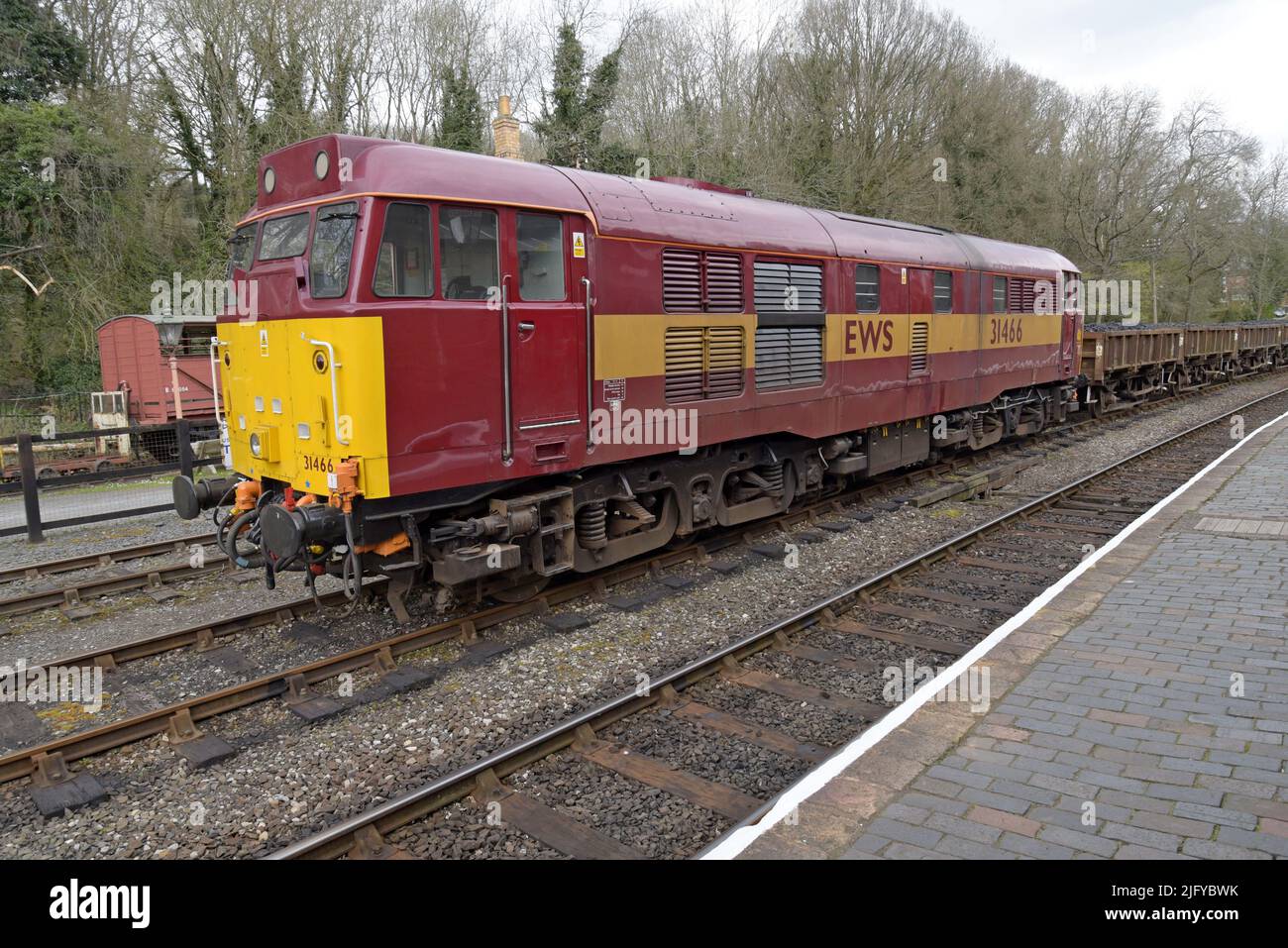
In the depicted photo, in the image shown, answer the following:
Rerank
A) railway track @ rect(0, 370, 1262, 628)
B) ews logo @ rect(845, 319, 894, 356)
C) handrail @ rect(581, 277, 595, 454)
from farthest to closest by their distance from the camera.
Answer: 1. ews logo @ rect(845, 319, 894, 356)
2. railway track @ rect(0, 370, 1262, 628)
3. handrail @ rect(581, 277, 595, 454)

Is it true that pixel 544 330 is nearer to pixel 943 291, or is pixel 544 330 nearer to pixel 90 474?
pixel 943 291

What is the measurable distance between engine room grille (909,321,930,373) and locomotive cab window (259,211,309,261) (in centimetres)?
862

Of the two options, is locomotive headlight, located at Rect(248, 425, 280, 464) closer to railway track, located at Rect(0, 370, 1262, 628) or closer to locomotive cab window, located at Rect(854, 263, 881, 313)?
railway track, located at Rect(0, 370, 1262, 628)

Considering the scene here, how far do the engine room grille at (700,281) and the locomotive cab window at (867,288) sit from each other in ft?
8.69

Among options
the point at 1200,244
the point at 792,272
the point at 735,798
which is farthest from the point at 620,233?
the point at 1200,244

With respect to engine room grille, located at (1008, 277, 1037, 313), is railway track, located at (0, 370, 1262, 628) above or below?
below

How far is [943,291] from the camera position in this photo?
1312 cm

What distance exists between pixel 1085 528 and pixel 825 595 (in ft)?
14.1

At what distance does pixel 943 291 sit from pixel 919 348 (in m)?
1.23

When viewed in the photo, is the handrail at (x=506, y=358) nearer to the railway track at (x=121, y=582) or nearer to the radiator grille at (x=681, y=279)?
the radiator grille at (x=681, y=279)

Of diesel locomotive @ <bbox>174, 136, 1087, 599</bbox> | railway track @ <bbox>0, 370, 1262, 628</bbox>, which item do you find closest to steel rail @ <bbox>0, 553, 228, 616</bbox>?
railway track @ <bbox>0, 370, 1262, 628</bbox>

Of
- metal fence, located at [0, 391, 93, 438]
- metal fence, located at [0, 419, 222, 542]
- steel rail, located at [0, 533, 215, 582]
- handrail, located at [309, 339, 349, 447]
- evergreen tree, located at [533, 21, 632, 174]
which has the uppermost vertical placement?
evergreen tree, located at [533, 21, 632, 174]

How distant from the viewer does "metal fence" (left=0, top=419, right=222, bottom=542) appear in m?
11.5

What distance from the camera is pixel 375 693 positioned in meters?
6.21
